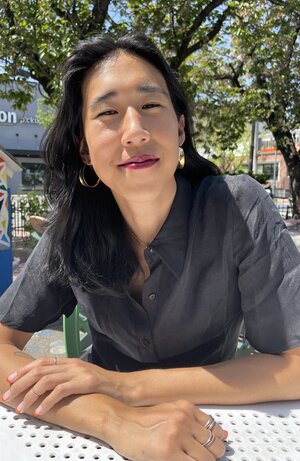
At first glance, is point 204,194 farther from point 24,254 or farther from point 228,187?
point 24,254

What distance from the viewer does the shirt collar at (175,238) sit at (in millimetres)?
Result: 1413

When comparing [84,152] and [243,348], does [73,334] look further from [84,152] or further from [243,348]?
[84,152]

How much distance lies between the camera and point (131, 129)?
50.2 inches

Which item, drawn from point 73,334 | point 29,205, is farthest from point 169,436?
point 29,205

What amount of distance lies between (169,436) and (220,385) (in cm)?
33

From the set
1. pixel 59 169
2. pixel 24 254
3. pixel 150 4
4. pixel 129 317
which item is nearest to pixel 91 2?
pixel 150 4

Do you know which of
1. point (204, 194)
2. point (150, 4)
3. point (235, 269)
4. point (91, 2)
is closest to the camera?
point (235, 269)

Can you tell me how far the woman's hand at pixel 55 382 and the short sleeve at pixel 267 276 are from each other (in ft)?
1.47

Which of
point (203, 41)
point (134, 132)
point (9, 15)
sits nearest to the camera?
point (134, 132)

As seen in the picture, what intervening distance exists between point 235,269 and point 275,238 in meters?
0.16

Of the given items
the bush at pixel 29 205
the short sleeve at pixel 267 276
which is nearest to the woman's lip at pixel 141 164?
the short sleeve at pixel 267 276

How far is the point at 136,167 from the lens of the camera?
4.27 ft

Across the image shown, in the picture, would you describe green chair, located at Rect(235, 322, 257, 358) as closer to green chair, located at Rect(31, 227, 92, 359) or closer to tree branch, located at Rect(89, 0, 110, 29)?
green chair, located at Rect(31, 227, 92, 359)

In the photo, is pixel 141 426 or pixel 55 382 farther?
pixel 55 382
